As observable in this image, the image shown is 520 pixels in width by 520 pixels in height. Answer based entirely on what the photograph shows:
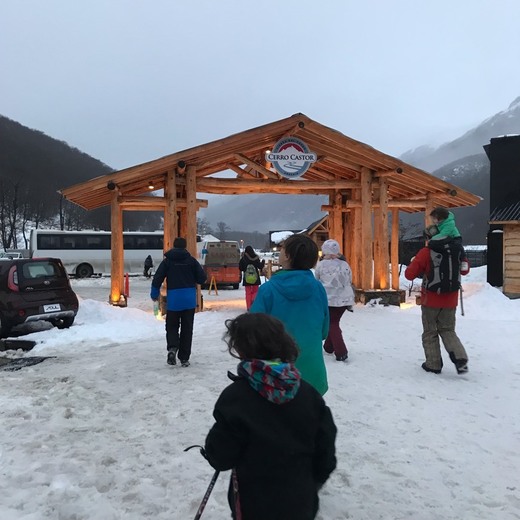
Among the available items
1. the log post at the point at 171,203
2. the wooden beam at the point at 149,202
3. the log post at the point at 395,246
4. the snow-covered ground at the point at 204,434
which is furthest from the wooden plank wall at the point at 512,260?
the log post at the point at 171,203

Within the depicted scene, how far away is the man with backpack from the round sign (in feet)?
22.8

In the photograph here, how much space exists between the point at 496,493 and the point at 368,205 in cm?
1045

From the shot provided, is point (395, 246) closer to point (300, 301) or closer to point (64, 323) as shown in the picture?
point (64, 323)

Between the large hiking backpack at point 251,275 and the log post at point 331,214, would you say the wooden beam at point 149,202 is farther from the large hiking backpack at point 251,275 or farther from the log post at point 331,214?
the log post at point 331,214

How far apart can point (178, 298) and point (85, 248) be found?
28617 millimetres

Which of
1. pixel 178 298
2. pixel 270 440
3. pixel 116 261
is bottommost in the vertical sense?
pixel 270 440

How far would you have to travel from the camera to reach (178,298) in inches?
243

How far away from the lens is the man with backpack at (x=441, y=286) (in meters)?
5.55

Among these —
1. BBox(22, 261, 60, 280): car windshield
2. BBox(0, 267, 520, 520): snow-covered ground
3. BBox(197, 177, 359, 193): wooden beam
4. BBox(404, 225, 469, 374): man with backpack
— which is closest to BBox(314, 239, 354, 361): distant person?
BBox(0, 267, 520, 520): snow-covered ground

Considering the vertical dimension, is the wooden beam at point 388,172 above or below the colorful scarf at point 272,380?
above

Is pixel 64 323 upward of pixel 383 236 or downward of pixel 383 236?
downward

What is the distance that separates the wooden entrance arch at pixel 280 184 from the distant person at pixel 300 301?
8517 mm

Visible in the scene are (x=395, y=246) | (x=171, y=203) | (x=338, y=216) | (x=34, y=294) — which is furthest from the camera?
(x=395, y=246)

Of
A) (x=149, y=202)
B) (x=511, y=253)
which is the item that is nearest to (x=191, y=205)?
(x=149, y=202)
